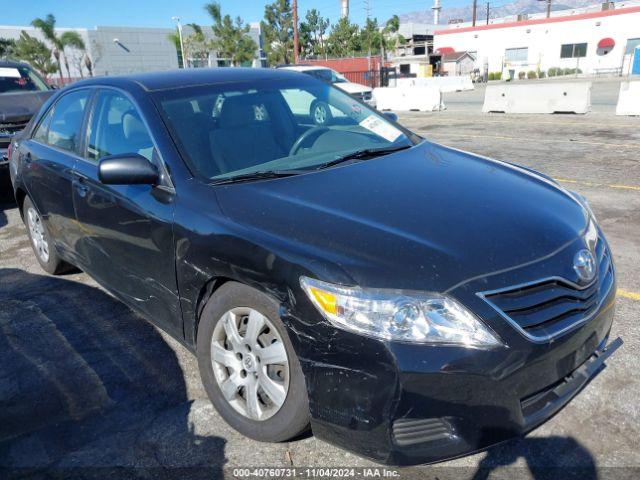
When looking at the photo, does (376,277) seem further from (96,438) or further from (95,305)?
(95,305)

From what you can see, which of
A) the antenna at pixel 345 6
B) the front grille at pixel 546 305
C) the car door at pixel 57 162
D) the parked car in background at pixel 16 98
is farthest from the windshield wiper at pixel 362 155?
the antenna at pixel 345 6

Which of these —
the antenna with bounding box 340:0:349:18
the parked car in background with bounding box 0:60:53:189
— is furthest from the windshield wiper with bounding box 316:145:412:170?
the antenna with bounding box 340:0:349:18

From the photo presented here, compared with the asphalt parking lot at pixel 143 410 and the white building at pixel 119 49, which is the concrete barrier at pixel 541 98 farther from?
the white building at pixel 119 49

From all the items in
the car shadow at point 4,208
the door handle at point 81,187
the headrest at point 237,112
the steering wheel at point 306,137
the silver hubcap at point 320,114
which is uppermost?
the headrest at point 237,112

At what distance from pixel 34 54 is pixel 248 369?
5165 centimetres

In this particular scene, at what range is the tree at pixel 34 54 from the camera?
44.9 meters

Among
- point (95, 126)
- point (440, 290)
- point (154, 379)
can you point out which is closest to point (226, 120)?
point (95, 126)

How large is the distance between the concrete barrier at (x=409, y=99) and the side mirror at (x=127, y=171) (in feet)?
54.5

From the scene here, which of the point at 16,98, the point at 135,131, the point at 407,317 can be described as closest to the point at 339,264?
the point at 407,317

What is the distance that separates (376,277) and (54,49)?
5771 cm

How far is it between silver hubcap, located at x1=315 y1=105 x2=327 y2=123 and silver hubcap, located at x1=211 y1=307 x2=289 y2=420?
1716mm

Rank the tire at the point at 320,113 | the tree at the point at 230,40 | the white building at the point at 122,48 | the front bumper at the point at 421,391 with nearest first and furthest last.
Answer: the front bumper at the point at 421,391, the tire at the point at 320,113, the tree at the point at 230,40, the white building at the point at 122,48

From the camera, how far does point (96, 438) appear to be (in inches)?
105

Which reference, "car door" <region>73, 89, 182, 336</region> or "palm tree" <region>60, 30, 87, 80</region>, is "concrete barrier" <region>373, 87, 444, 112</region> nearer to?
"car door" <region>73, 89, 182, 336</region>
